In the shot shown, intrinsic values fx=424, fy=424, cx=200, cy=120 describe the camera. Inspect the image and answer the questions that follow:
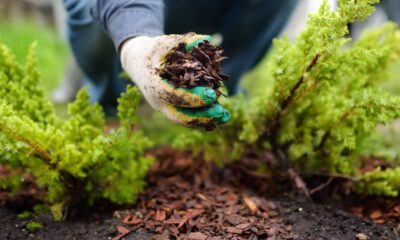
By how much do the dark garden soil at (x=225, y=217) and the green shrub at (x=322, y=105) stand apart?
0.13m

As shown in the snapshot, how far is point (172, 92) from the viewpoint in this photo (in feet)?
4.35

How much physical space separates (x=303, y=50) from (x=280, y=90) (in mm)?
178

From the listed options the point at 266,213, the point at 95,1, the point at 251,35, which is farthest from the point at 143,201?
the point at 251,35

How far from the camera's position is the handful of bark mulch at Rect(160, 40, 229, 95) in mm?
1290

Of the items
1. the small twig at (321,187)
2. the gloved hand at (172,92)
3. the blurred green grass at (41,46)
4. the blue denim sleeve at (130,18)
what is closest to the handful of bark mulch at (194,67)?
the gloved hand at (172,92)

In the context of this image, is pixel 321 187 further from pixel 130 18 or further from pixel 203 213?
pixel 130 18

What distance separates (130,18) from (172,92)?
49 cm

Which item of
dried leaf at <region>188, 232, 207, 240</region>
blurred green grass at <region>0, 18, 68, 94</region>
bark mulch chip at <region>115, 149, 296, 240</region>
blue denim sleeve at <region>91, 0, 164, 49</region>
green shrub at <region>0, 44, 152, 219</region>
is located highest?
blurred green grass at <region>0, 18, 68, 94</region>

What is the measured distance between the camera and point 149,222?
160 cm

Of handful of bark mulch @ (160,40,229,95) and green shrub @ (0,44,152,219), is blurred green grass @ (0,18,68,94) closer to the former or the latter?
green shrub @ (0,44,152,219)

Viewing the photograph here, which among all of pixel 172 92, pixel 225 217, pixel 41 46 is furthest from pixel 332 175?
pixel 41 46

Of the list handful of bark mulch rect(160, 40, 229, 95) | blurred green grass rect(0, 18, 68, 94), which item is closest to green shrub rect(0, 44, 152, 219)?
handful of bark mulch rect(160, 40, 229, 95)

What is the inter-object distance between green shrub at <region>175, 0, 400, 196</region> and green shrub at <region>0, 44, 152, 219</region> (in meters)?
0.40

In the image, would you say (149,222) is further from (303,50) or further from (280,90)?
(303,50)
